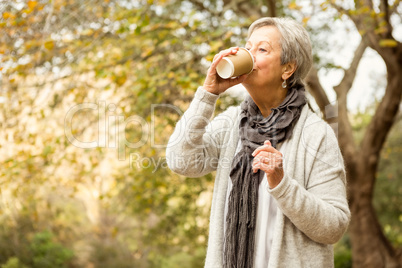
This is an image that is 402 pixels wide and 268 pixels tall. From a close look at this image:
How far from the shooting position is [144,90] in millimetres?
3939

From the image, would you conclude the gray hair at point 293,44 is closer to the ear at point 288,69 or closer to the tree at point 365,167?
the ear at point 288,69

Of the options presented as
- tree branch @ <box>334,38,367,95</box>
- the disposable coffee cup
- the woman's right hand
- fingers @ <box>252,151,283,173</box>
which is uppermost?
tree branch @ <box>334,38,367,95</box>

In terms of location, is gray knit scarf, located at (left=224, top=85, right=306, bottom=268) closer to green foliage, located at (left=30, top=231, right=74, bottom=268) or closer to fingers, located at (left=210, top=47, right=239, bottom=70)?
fingers, located at (left=210, top=47, right=239, bottom=70)

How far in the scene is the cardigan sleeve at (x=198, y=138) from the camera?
4.99 feet

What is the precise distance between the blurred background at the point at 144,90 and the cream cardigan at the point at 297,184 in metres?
1.19

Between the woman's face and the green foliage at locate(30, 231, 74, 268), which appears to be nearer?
the woman's face

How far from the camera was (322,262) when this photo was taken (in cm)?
145

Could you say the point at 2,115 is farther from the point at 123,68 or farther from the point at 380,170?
the point at 380,170

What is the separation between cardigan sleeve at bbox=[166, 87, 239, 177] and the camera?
59.9 inches

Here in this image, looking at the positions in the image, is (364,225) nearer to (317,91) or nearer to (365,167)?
(365,167)

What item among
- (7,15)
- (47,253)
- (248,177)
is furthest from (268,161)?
(47,253)

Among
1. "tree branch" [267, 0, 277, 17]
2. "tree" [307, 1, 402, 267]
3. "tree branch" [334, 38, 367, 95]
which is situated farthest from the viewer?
"tree branch" [334, 38, 367, 95]

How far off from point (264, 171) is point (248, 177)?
0.15 meters

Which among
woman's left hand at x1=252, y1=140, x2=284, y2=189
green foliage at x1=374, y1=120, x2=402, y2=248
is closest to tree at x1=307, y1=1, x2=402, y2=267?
woman's left hand at x1=252, y1=140, x2=284, y2=189
